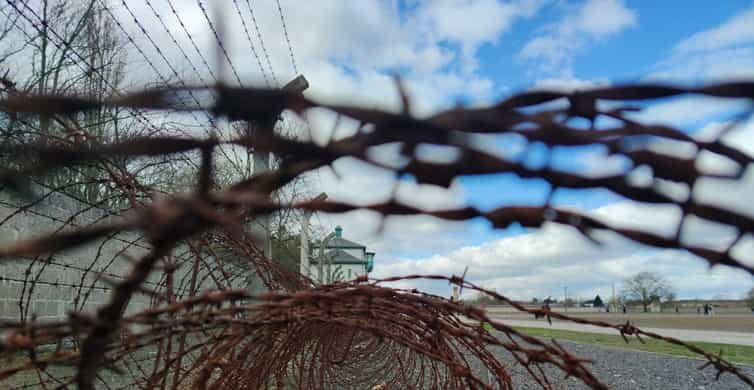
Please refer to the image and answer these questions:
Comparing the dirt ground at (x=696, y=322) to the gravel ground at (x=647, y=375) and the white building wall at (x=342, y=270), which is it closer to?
the white building wall at (x=342, y=270)

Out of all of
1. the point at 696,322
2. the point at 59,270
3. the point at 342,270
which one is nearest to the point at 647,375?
the point at 59,270

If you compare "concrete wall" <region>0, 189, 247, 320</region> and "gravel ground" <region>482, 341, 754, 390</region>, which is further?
"gravel ground" <region>482, 341, 754, 390</region>

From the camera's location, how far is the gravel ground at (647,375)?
7.77 metres

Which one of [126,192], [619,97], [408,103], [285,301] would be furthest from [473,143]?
[126,192]

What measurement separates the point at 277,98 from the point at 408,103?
0.16 metres

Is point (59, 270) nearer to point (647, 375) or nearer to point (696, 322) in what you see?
point (647, 375)

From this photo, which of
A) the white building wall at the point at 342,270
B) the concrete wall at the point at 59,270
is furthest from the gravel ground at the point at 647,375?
the concrete wall at the point at 59,270

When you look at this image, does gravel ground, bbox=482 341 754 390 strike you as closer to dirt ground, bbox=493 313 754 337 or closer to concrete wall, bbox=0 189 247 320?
concrete wall, bbox=0 189 247 320

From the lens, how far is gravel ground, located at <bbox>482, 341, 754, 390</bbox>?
777 cm

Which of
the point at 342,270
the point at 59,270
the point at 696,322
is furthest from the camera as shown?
the point at 342,270

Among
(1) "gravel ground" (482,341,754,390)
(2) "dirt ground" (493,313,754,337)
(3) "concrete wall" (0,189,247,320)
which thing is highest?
(3) "concrete wall" (0,189,247,320)

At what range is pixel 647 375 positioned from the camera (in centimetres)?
902

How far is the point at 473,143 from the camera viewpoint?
788 millimetres

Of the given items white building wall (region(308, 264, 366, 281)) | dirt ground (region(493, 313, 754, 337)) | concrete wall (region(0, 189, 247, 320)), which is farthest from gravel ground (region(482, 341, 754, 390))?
dirt ground (region(493, 313, 754, 337))
